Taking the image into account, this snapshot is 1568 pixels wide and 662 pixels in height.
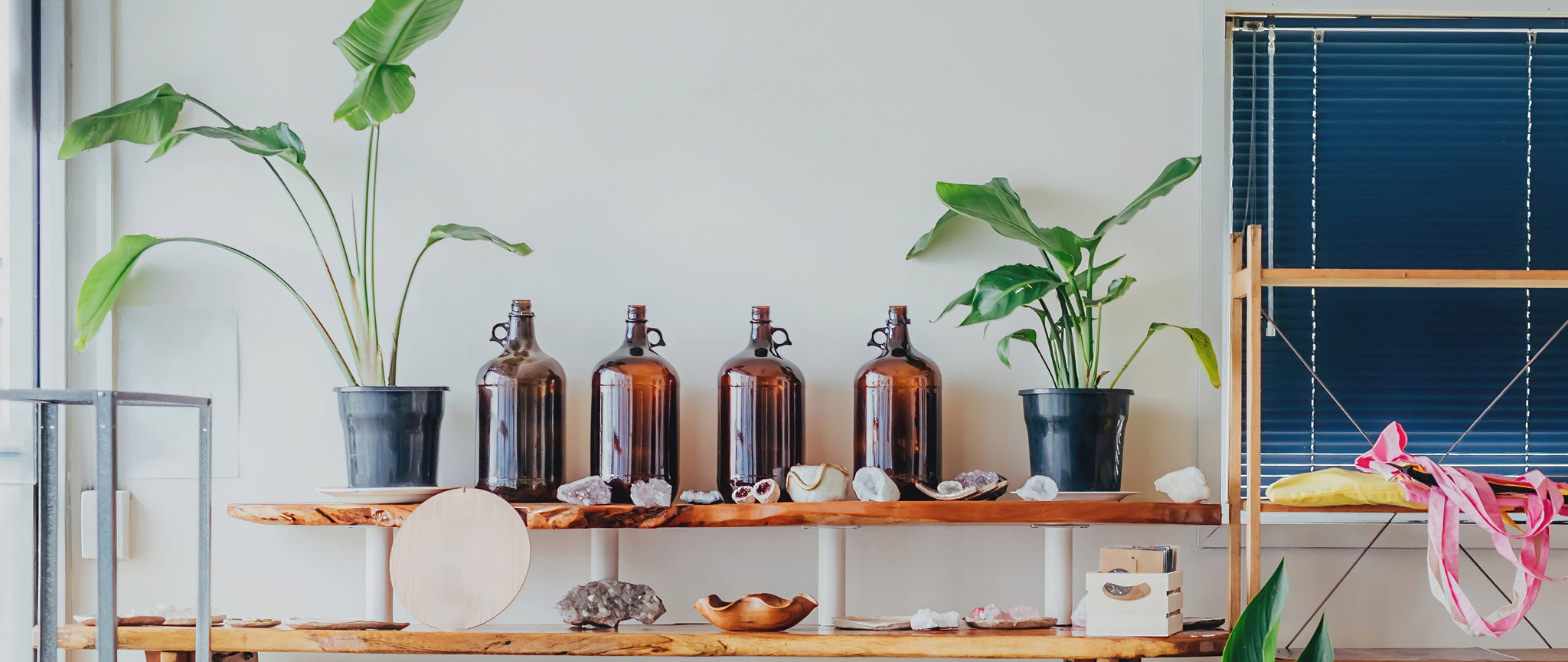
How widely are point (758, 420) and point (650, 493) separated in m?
0.20

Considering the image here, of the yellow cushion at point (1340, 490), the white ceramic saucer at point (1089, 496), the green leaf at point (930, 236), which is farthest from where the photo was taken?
the green leaf at point (930, 236)

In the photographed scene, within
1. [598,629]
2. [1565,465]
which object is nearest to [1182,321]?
[1565,465]

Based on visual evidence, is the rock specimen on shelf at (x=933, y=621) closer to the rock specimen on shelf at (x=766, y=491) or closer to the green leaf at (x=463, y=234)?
the rock specimen on shelf at (x=766, y=491)

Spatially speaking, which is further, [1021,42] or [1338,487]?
[1021,42]

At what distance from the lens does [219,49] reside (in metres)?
1.89

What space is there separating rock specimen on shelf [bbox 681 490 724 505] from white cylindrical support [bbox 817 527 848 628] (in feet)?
0.58

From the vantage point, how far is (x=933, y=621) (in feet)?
5.38

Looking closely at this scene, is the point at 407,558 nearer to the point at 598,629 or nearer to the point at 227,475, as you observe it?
the point at 598,629

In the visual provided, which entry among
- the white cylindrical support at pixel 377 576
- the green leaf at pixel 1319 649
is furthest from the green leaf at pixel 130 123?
the green leaf at pixel 1319 649

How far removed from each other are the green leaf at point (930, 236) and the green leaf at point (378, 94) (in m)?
0.81

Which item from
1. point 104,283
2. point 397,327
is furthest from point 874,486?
point 104,283

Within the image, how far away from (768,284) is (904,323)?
0.85 ft

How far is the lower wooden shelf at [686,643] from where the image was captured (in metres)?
1.54

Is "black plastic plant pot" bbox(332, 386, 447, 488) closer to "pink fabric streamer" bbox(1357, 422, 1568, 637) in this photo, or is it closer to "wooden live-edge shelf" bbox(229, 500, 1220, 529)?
"wooden live-edge shelf" bbox(229, 500, 1220, 529)
